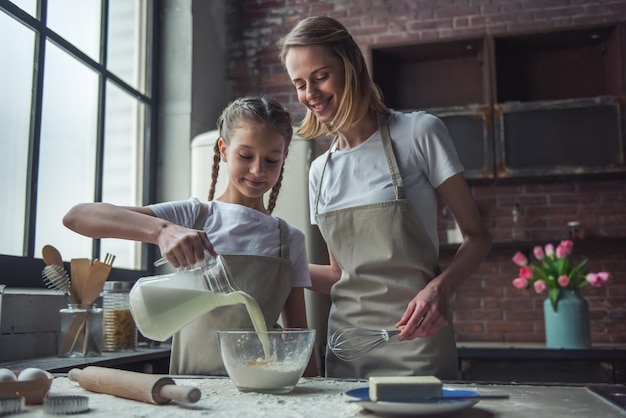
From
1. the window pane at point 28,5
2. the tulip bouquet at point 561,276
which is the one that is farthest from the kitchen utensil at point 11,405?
the tulip bouquet at point 561,276

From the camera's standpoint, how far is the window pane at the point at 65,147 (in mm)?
2271

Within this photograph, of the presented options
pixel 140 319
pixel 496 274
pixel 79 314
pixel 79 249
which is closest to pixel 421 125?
pixel 140 319

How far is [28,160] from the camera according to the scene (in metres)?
2.13

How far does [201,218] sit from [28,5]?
1271 mm

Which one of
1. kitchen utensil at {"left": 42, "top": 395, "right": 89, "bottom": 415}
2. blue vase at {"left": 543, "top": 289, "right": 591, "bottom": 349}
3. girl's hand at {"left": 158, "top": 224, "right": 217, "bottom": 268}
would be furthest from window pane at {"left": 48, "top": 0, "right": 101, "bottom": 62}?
blue vase at {"left": 543, "top": 289, "right": 591, "bottom": 349}

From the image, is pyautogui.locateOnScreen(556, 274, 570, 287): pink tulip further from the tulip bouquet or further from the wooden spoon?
the wooden spoon

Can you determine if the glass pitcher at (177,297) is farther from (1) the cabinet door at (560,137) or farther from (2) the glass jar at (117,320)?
(1) the cabinet door at (560,137)

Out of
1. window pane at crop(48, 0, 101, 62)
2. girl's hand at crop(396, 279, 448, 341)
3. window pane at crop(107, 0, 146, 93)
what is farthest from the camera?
window pane at crop(107, 0, 146, 93)

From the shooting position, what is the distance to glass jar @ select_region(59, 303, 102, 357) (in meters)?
1.82

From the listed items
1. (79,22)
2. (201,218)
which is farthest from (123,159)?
(201,218)

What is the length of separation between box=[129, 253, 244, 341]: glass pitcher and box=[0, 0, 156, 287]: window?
3.67 ft

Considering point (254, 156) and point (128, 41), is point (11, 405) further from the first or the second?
point (128, 41)

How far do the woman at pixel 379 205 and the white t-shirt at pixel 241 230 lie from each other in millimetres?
84

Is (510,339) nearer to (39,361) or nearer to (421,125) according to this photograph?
(421,125)
